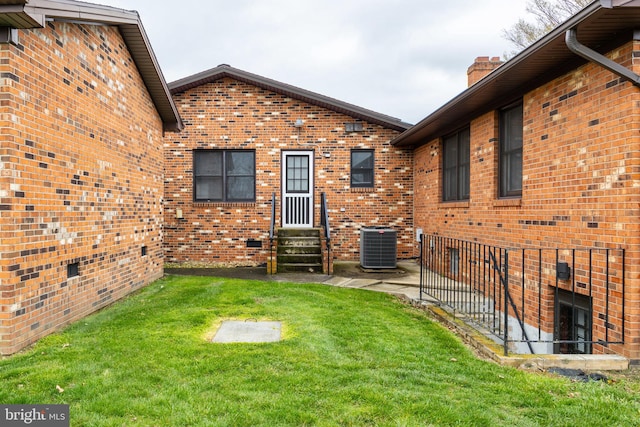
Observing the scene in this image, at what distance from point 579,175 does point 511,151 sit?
6.25 ft

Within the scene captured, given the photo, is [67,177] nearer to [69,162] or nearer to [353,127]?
[69,162]

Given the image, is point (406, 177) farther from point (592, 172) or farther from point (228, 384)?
point (228, 384)

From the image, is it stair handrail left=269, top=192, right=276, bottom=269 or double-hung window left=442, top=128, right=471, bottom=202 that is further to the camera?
stair handrail left=269, top=192, right=276, bottom=269

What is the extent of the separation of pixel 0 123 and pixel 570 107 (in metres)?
6.17

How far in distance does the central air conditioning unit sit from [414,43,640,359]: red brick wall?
289cm

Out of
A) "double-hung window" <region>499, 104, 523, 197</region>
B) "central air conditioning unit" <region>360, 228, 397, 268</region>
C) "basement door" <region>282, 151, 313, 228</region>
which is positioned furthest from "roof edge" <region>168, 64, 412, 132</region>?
"double-hung window" <region>499, 104, 523, 197</region>

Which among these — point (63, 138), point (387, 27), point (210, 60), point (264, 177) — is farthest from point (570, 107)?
point (210, 60)

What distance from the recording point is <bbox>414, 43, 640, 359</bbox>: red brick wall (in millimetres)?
4047

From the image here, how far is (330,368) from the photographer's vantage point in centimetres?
378

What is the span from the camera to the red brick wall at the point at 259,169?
37.7ft

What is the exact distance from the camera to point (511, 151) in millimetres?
6629

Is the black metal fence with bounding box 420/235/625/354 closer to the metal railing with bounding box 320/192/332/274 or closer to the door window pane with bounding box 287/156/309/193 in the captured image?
the metal railing with bounding box 320/192/332/274

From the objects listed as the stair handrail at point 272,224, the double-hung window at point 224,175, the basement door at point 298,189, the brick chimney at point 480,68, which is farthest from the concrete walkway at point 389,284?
the brick chimney at point 480,68

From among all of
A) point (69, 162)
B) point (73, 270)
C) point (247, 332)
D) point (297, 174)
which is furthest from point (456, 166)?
point (73, 270)
